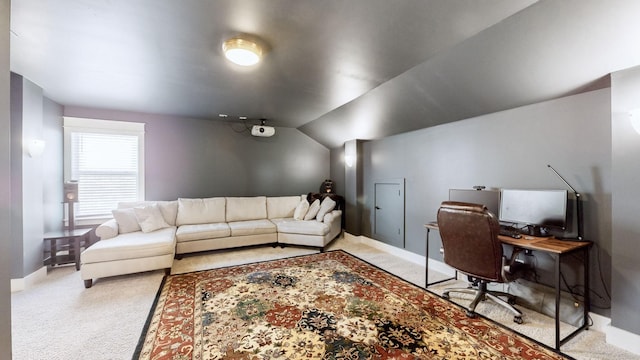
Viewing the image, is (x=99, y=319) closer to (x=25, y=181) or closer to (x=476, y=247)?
(x=25, y=181)

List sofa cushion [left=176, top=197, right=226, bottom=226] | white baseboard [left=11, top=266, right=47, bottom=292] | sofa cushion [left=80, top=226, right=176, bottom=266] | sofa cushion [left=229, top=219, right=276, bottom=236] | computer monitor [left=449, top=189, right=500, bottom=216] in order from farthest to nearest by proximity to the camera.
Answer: sofa cushion [left=176, top=197, right=226, bottom=226]
sofa cushion [left=229, top=219, right=276, bottom=236]
sofa cushion [left=80, top=226, right=176, bottom=266]
white baseboard [left=11, top=266, right=47, bottom=292]
computer monitor [left=449, top=189, right=500, bottom=216]

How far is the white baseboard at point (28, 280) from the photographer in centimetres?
285

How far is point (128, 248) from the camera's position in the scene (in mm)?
3109

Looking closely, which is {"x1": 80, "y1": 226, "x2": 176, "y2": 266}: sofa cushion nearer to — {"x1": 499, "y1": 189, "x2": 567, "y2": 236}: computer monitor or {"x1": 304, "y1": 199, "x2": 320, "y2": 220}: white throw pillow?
{"x1": 304, "y1": 199, "x2": 320, "y2": 220}: white throw pillow

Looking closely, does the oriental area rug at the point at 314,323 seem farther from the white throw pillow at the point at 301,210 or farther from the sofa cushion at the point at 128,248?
the white throw pillow at the point at 301,210

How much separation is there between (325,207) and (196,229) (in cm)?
230

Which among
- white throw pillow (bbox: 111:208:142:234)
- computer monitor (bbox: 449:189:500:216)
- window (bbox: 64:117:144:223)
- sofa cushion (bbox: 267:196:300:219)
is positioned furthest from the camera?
sofa cushion (bbox: 267:196:300:219)

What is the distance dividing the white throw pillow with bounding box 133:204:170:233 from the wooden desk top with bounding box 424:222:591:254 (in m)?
4.52

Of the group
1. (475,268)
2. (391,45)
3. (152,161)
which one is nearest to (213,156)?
(152,161)

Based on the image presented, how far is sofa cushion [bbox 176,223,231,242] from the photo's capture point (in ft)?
12.9

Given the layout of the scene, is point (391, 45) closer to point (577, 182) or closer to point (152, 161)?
point (577, 182)

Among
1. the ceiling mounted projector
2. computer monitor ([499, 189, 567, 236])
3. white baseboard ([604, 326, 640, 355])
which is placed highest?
the ceiling mounted projector

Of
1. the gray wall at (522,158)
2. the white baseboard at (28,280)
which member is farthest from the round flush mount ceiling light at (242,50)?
the white baseboard at (28,280)

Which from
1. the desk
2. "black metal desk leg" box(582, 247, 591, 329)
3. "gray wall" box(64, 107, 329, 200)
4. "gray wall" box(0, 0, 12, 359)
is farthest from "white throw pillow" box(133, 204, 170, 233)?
"black metal desk leg" box(582, 247, 591, 329)
